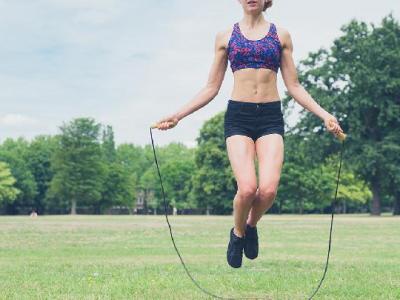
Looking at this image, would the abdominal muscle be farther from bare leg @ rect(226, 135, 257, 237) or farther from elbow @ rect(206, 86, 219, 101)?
bare leg @ rect(226, 135, 257, 237)

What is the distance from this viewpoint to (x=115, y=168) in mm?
126812

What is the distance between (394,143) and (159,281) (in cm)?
5625

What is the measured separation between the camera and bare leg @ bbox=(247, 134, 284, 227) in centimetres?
852

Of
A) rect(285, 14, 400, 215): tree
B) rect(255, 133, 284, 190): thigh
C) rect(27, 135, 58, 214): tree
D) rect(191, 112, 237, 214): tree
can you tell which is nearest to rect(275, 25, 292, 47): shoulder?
rect(255, 133, 284, 190): thigh

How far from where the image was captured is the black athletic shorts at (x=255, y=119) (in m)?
8.86

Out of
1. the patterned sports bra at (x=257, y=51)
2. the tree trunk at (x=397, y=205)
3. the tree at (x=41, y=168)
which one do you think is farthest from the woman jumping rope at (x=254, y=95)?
the tree at (x=41, y=168)

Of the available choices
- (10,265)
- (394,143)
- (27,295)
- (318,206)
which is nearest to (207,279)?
(27,295)

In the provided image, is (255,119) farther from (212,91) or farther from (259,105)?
(212,91)

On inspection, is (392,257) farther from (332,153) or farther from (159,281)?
(332,153)

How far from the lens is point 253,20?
898cm

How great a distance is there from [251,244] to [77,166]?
108773mm

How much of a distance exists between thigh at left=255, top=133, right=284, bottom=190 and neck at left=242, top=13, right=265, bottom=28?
1.45 m

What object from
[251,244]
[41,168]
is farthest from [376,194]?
[41,168]

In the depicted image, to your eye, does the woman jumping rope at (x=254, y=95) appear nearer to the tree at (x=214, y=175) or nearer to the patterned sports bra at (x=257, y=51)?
the patterned sports bra at (x=257, y=51)
